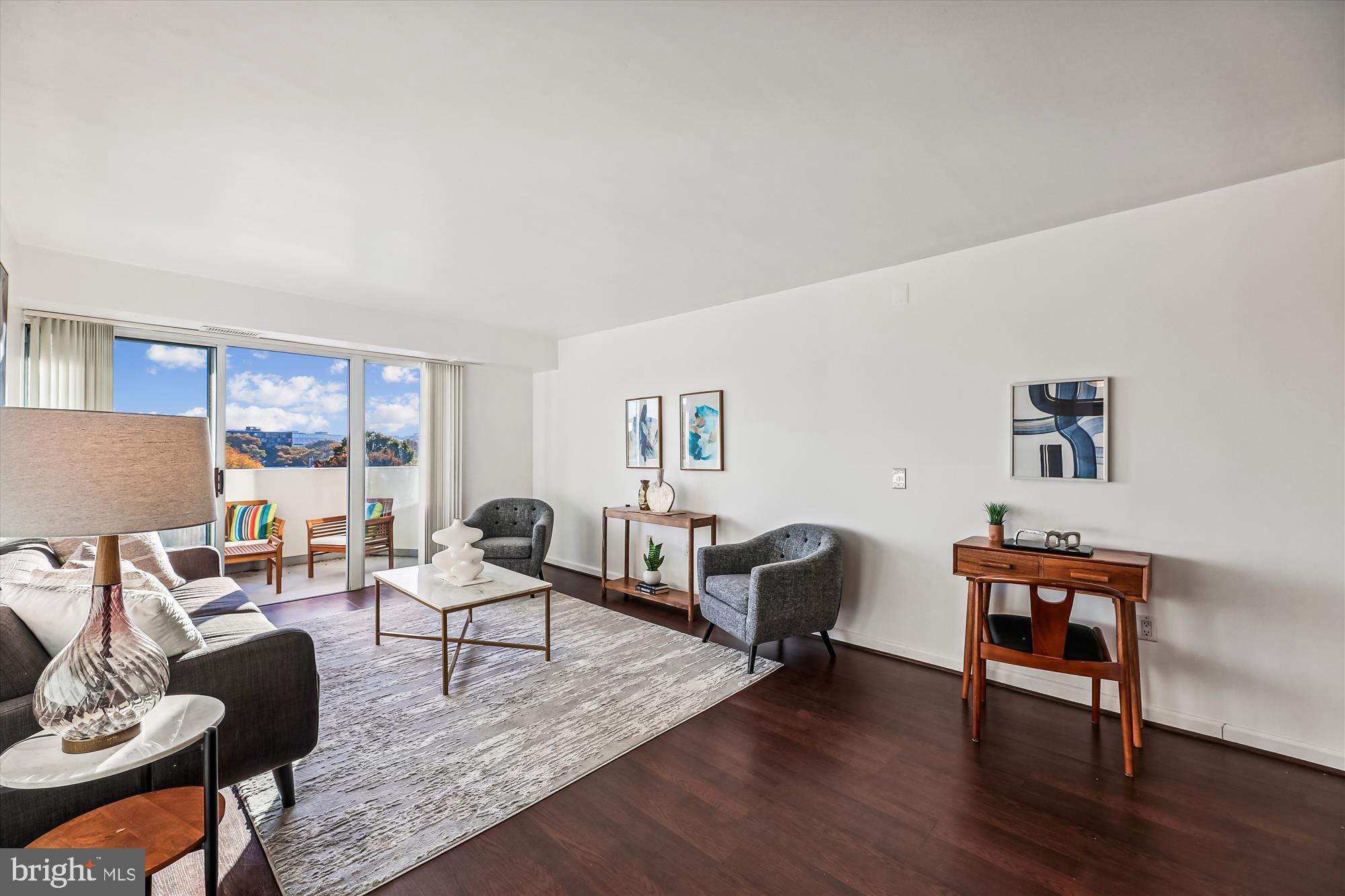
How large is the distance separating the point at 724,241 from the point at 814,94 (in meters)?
1.36

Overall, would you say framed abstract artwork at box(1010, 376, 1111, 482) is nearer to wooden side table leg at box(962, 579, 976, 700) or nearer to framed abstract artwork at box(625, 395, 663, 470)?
wooden side table leg at box(962, 579, 976, 700)

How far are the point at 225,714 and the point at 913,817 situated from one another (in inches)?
94.1

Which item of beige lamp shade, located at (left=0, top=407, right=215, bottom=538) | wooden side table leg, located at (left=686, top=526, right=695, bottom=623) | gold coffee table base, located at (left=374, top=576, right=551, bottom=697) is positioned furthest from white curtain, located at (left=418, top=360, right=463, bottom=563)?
beige lamp shade, located at (left=0, top=407, right=215, bottom=538)

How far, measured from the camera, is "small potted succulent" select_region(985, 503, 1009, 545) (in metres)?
2.98

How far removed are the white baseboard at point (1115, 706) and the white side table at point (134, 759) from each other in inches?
134

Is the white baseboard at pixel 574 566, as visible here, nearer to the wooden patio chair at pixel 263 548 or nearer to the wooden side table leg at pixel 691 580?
the wooden side table leg at pixel 691 580

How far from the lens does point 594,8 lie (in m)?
1.54

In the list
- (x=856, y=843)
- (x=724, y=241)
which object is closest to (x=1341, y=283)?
(x=724, y=241)

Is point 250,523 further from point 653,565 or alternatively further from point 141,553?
point 653,565

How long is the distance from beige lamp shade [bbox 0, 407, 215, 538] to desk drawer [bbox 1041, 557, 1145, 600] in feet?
10.3

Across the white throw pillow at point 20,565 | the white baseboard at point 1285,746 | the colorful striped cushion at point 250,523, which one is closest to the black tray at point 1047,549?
the white baseboard at point 1285,746

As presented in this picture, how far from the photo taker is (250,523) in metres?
4.71

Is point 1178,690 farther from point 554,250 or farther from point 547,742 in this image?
point 554,250

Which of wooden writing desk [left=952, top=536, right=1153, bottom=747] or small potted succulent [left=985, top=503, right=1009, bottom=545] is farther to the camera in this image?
small potted succulent [left=985, top=503, right=1009, bottom=545]
